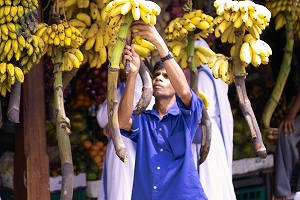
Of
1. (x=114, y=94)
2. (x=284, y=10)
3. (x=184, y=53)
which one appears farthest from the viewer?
(x=284, y=10)

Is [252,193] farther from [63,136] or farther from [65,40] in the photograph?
[65,40]

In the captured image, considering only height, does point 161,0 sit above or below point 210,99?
above

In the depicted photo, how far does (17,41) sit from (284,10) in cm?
199

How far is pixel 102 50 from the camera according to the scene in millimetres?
4113

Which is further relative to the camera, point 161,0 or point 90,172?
point 90,172

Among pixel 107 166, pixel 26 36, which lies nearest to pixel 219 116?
pixel 107 166

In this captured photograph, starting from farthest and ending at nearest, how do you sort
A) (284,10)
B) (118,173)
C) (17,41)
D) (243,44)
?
(284,10) < (118,173) < (243,44) < (17,41)

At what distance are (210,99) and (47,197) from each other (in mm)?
1194

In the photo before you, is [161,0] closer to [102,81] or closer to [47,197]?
[102,81]

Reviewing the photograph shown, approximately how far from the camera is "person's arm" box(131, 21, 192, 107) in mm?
3533

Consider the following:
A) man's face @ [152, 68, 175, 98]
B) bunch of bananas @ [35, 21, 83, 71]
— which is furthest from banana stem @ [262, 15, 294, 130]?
bunch of bananas @ [35, 21, 83, 71]

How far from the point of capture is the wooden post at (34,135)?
421 cm

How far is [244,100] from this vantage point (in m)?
3.84

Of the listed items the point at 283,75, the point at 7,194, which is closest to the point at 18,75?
the point at 7,194
